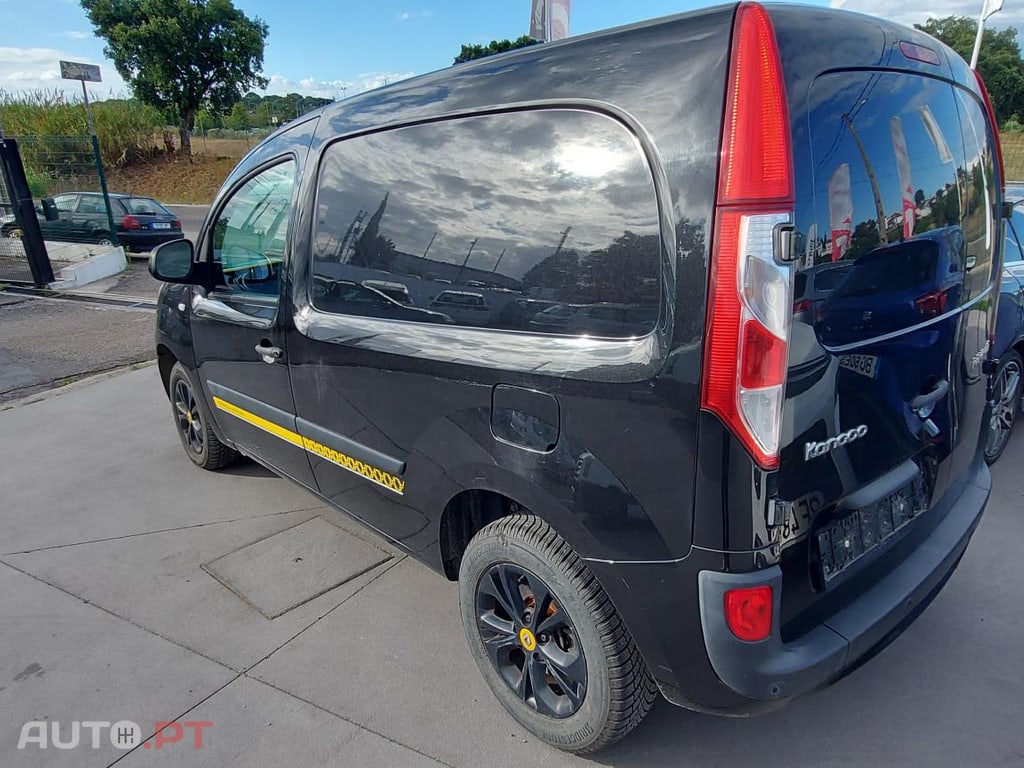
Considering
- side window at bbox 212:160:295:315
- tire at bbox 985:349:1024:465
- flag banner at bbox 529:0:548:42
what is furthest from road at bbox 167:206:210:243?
tire at bbox 985:349:1024:465

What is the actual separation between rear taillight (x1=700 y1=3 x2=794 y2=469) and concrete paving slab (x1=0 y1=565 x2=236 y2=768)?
2.13m

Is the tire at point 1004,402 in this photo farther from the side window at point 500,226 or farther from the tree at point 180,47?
the tree at point 180,47

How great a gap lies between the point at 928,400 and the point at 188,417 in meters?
4.01

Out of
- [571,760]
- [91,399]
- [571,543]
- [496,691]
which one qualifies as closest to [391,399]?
[571,543]

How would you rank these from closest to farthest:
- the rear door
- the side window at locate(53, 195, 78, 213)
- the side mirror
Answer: the rear door
the side mirror
the side window at locate(53, 195, 78, 213)

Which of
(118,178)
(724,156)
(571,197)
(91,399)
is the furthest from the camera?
(118,178)

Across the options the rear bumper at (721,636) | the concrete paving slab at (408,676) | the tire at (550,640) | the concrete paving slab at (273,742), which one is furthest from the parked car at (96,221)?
the rear bumper at (721,636)

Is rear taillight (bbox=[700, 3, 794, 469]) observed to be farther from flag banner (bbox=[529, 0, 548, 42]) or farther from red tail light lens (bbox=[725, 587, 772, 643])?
flag banner (bbox=[529, 0, 548, 42])

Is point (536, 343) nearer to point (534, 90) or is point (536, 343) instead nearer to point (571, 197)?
point (571, 197)

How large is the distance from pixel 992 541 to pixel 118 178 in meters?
33.2

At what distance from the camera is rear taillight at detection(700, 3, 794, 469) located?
1.43 metres

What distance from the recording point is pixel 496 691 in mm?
2273

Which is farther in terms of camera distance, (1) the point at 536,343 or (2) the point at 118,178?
(2) the point at 118,178

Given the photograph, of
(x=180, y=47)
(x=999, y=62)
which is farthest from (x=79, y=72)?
(x=999, y=62)
